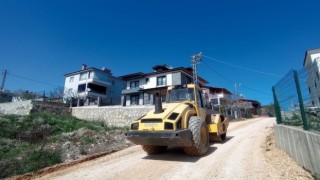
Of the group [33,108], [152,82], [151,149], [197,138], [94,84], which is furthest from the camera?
[94,84]

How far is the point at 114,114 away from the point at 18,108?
1448 centimetres

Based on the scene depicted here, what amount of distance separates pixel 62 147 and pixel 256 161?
28.1ft

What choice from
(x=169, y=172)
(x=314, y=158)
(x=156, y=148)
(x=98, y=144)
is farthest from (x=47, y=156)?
(x=314, y=158)

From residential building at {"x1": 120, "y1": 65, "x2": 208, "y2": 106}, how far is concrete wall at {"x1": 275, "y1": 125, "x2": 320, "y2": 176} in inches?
1177

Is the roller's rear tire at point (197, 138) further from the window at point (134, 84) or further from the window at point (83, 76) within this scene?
the window at point (83, 76)

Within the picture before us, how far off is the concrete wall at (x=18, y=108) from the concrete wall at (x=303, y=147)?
30366mm

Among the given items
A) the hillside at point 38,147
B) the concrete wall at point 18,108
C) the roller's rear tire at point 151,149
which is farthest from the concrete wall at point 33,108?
the roller's rear tire at point 151,149

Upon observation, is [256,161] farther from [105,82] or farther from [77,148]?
[105,82]

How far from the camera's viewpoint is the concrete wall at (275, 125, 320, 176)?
14.6ft

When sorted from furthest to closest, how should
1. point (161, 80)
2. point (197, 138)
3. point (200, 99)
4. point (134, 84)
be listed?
point (134, 84)
point (161, 80)
point (200, 99)
point (197, 138)

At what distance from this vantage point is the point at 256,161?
22.4 ft

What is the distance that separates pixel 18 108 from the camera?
29.8 metres

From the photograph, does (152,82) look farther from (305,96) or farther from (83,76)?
(305,96)

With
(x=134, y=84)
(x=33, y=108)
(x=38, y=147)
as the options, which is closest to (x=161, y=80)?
(x=134, y=84)
